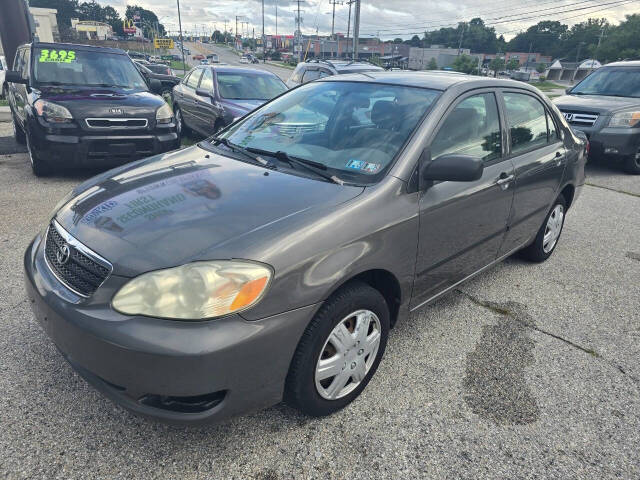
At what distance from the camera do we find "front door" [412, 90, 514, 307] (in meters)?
2.60

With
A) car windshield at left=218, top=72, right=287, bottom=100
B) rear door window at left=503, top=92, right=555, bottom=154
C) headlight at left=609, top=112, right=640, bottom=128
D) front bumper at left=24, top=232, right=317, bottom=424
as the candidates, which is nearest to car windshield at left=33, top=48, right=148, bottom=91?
car windshield at left=218, top=72, right=287, bottom=100

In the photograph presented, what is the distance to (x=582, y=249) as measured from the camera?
188 inches

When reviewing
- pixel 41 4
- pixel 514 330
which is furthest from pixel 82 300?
pixel 41 4

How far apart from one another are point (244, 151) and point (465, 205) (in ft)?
4.70

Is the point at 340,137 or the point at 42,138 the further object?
the point at 42,138

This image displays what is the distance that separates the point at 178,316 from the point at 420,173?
4.79 ft

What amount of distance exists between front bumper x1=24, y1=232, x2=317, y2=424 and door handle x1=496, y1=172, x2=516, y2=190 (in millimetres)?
1810

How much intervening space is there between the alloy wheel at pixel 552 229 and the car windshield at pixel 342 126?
2.10 metres

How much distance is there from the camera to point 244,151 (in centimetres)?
294

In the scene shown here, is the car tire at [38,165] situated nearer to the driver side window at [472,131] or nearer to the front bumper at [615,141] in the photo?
the driver side window at [472,131]

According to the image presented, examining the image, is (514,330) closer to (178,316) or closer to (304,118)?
(304,118)

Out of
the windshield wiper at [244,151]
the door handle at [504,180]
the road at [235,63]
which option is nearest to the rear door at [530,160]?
the door handle at [504,180]

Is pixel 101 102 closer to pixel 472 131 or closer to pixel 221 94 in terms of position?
pixel 221 94

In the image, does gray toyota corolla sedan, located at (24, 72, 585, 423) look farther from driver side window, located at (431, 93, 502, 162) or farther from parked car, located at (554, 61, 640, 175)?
parked car, located at (554, 61, 640, 175)
